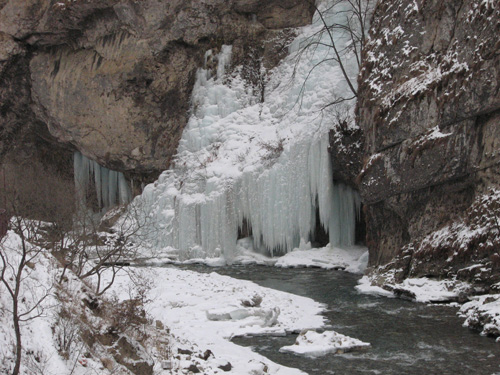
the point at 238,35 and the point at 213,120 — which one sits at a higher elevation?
the point at 238,35

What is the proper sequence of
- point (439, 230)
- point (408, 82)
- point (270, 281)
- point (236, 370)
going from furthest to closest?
1. point (270, 281)
2. point (408, 82)
3. point (439, 230)
4. point (236, 370)

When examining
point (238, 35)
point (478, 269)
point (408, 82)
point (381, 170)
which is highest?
point (238, 35)

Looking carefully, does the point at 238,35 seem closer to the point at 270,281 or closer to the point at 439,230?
the point at 270,281

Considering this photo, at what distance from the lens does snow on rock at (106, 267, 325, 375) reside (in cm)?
960

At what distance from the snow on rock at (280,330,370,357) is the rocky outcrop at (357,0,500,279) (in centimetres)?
498

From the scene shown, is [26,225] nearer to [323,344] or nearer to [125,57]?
[323,344]

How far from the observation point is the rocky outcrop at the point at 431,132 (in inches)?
577

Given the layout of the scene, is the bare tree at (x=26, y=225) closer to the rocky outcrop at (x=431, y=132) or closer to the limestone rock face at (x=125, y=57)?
the limestone rock face at (x=125, y=57)

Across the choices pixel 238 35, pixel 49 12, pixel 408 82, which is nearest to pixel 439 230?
pixel 408 82

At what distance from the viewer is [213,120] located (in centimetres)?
2766

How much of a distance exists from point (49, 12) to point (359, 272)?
59.2 ft

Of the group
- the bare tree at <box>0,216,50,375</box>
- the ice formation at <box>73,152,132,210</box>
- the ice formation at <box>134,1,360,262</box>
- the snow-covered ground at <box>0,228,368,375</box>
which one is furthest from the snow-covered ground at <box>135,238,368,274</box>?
the bare tree at <box>0,216,50,375</box>

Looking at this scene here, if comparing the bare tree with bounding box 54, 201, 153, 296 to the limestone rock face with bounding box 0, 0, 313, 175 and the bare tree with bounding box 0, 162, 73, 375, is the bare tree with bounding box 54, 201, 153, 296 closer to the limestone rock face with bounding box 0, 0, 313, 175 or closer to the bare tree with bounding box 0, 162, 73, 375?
the bare tree with bounding box 0, 162, 73, 375

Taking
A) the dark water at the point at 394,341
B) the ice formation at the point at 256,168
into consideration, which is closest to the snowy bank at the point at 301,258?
the ice formation at the point at 256,168
